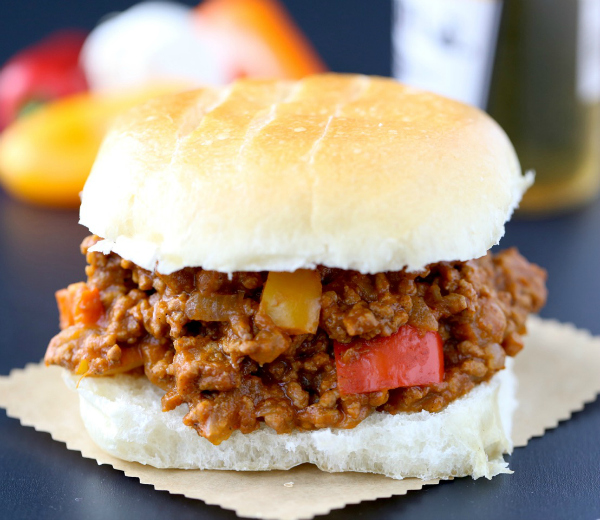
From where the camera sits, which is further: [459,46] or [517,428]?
[459,46]

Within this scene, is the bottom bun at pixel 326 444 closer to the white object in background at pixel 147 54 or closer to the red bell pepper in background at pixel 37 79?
the white object in background at pixel 147 54

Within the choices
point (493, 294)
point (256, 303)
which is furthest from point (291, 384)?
point (493, 294)

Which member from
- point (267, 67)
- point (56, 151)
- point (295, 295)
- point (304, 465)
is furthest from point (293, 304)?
point (267, 67)

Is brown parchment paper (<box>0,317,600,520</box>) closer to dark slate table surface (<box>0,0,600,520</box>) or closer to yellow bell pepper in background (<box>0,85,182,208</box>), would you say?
dark slate table surface (<box>0,0,600,520</box>)

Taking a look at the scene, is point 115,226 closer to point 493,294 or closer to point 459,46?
point 493,294

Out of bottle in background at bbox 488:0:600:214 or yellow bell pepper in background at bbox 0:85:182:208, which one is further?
yellow bell pepper in background at bbox 0:85:182:208

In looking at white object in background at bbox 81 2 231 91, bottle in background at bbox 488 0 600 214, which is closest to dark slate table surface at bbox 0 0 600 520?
bottle in background at bbox 488 0 600 214
